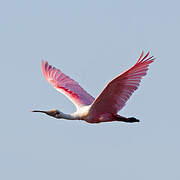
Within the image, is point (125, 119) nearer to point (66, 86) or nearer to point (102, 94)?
point (102, 94)

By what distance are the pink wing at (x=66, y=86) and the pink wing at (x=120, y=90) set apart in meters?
1.50

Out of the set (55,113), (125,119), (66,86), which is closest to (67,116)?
(55,113)

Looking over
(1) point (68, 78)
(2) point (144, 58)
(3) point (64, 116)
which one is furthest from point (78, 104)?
(2) point (144, 58)

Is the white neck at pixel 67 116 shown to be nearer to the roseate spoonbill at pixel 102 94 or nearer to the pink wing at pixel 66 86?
the roseate spoonbill at pixel 102 94

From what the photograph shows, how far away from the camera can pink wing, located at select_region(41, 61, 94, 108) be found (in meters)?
17.9

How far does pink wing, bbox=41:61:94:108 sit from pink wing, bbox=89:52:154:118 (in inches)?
59.0

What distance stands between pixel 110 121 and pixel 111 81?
1.95 meters

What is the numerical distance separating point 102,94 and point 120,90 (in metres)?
0.41

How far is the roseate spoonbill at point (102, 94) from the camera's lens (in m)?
14.8

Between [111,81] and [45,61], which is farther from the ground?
[45,61]

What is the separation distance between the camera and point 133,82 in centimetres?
1505

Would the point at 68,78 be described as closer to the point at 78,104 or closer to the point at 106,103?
the point at 78,104

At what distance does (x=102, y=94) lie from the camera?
599 inches

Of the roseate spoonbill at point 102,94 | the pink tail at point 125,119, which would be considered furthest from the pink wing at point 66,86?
the pink tail at point 125,119
